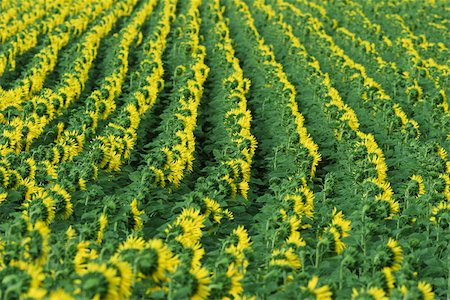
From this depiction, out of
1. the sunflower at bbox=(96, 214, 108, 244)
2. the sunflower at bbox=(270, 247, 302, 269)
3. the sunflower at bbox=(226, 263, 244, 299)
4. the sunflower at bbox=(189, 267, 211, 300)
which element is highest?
the sunflower at bbox=(189, 267, 211, 300)

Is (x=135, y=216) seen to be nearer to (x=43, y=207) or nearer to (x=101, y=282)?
(x=43, y=207)

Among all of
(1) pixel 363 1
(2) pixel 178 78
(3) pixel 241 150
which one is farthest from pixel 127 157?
(1) pixel 363 1

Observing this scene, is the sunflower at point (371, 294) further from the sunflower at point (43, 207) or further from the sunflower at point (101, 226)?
the sunflower at point (43, 207)

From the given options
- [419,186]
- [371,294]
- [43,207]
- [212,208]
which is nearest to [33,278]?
[43,207]

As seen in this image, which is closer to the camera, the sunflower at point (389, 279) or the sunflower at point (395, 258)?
the sunflower at point (389, 279)

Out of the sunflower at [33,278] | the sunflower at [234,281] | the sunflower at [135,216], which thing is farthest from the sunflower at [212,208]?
the sunflower at [33,278]

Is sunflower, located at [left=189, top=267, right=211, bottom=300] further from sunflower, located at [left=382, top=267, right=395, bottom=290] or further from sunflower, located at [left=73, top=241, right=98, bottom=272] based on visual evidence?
sunflower, located at [left=382, top=267, right=395, bottom=290]

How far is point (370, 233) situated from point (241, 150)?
2697mm

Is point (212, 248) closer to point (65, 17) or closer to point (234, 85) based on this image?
point (234, 85)

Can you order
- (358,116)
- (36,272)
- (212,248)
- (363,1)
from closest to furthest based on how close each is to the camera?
(36,272), (212,248), (358,116), (363,1)

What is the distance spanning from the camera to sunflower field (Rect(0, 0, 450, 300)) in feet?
14.2

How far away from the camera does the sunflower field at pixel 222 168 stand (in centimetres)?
434

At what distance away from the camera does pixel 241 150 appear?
25.5 feet

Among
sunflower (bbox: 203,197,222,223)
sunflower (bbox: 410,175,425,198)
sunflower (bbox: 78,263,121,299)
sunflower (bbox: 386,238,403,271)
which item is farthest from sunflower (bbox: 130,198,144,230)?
sunflower (bbox: 410,175,425,198)
